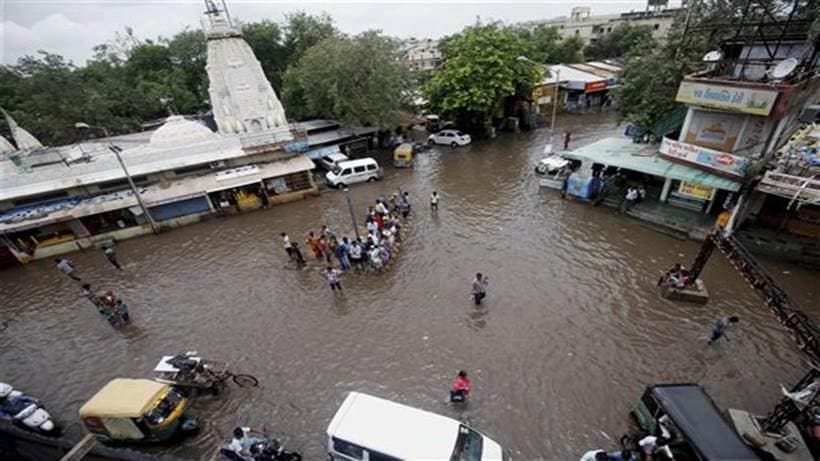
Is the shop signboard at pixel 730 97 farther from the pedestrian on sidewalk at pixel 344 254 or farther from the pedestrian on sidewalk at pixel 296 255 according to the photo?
the pedestrian on sidewalk at pixel 296 255

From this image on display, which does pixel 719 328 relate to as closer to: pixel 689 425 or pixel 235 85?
pixel 689 425

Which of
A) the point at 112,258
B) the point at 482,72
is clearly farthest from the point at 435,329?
the point at 482,72

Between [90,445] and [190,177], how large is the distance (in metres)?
16.5

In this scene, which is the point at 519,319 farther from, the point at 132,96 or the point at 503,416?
the point at 132,96

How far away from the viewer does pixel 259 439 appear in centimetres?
750

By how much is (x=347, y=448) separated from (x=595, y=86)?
42588mm

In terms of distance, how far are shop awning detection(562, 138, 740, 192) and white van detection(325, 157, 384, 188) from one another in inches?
492

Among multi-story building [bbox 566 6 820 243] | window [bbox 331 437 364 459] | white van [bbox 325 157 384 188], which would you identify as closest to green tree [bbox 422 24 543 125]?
white van [bbox 325 157 384 188]

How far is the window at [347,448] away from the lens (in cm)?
657

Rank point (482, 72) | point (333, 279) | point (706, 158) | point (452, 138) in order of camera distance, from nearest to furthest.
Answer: point (333, 279) → point (706, 158) → point (482, 72) → point (452, 138)

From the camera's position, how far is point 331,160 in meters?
24.7

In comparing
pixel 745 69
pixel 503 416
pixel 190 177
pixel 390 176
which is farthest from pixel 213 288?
pixel 745 69

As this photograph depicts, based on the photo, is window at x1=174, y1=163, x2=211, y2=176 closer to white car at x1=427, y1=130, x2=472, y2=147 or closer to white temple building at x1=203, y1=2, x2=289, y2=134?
white temple building at x1=203, y1=2, x2=289, y2=134

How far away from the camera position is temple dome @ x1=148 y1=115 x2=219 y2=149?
66.5 feet
